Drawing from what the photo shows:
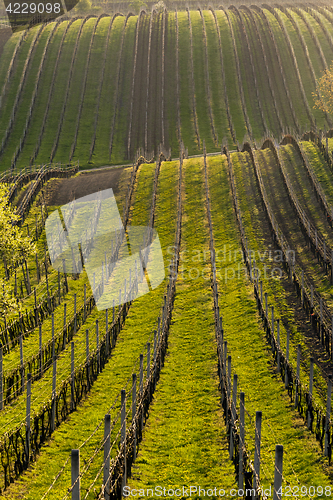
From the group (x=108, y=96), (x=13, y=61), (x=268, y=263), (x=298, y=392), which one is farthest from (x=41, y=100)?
(x=298, y=392)

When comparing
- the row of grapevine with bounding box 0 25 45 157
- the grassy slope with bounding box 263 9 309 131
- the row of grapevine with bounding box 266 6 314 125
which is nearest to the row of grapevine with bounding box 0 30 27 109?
the row of grapevine with bounding box 0 25 45 157

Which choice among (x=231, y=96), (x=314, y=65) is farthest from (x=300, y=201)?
(x=314, y=65)

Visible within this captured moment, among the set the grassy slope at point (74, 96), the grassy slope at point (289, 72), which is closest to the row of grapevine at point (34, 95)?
the grassy slope at point (74, 96)

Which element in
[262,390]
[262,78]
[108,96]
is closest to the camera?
[262,390]

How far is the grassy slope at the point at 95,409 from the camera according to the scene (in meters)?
12.4

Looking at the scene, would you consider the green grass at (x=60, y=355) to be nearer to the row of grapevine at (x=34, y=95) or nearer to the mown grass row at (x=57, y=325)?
the mown grass row at (x=57, y=325)

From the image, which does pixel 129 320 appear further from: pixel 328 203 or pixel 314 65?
pixel 314 65

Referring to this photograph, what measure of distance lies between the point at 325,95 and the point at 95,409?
189ft

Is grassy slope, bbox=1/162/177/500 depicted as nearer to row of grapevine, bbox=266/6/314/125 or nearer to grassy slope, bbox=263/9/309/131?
grassy slope, bbox=263/9/309/131

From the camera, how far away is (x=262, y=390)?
16.7 metres

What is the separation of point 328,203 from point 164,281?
467 inches

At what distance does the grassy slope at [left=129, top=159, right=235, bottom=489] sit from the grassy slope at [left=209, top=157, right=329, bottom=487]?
0.79 meters

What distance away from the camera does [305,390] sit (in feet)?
49.7

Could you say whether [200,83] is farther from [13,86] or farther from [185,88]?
[13,86]
